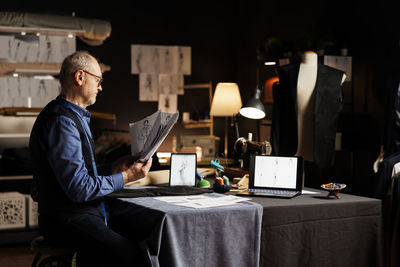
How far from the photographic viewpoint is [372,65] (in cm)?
491

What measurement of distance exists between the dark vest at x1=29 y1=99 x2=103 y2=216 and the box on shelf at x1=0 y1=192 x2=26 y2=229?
260 centimetres

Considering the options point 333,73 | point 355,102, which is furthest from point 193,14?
point 333,73

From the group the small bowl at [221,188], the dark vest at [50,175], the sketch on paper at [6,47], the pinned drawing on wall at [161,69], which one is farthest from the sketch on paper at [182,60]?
the dark vest at [50,175]

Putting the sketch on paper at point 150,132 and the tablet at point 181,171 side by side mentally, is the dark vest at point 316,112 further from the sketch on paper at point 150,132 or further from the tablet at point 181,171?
the sketch on paper at point 150,132

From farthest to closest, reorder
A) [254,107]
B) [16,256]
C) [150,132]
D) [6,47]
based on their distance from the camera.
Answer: [6,47] → [16,256] → [254,107] → [150,132]

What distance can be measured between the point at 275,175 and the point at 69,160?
114cm

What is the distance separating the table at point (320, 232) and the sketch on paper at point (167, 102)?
391 centimetres

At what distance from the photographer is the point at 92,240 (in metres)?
2.40

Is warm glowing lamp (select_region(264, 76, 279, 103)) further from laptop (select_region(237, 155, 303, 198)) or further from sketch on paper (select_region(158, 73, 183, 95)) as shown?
laptop (select_region(237, 155, 303, 198))

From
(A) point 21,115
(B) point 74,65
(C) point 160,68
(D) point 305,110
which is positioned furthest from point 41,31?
(B) point 74,65

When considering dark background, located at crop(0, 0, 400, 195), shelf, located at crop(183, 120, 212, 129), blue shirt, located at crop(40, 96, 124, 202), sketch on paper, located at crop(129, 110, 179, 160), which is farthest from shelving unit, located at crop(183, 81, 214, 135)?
blue shirt, located at crop(40, 96, 124, 202)

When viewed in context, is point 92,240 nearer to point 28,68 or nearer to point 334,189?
point 334,189

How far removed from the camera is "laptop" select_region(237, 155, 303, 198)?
9.50 ft

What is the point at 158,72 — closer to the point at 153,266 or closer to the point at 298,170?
the point at 298,170
